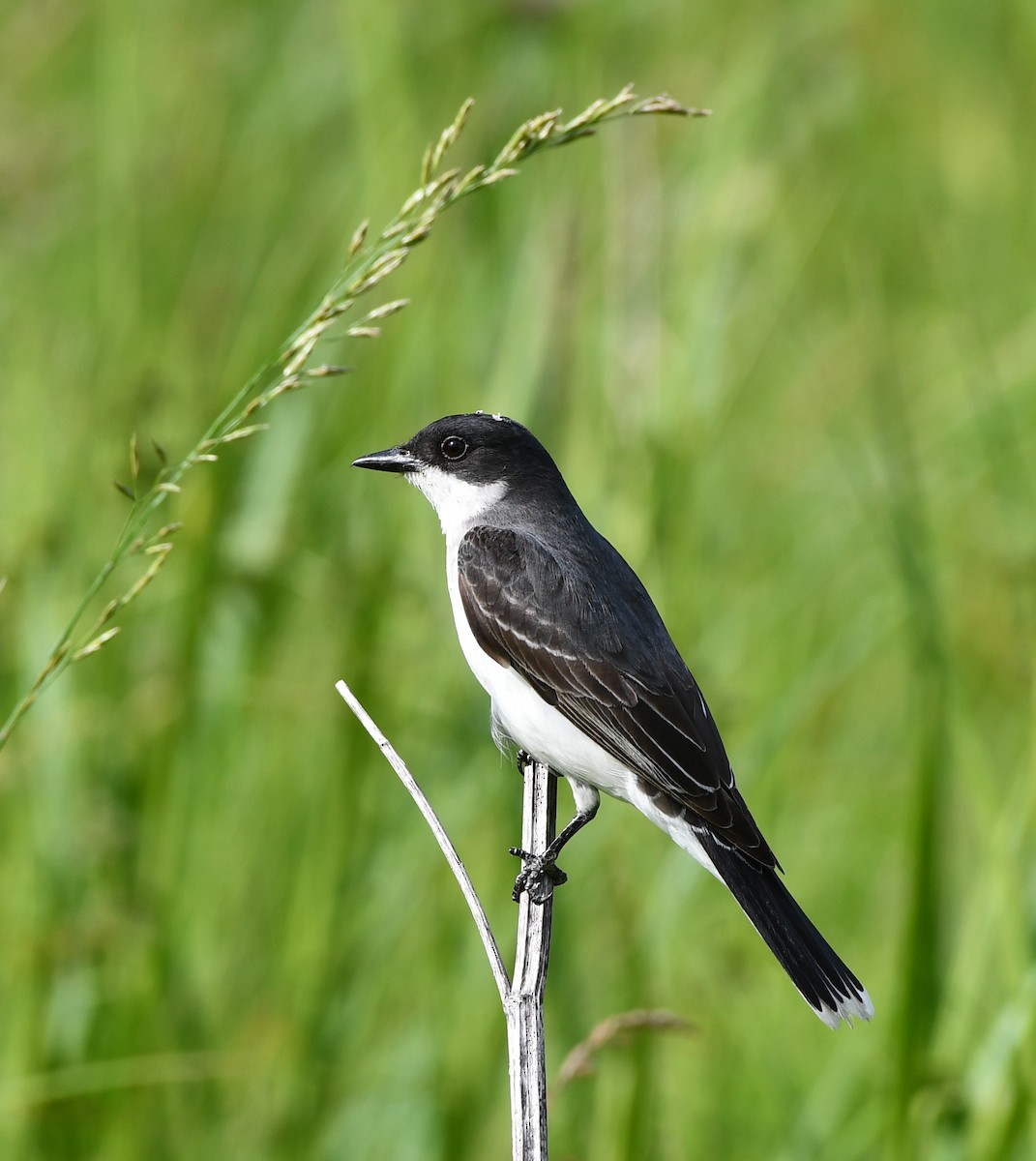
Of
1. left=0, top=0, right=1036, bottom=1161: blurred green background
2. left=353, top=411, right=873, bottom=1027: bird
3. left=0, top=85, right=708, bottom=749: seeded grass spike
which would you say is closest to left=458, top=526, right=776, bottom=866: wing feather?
left=353, top=411, right=873, bottom=1027: bird

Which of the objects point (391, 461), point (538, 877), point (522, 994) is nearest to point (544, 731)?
point (538, 877)

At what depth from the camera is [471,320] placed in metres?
4.84

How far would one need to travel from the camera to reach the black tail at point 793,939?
2748 millimetres

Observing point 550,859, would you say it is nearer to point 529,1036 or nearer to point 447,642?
point 529,1036

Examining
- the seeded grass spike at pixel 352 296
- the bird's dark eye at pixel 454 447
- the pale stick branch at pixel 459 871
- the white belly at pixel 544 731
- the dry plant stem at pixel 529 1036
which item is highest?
the bird's dark eye at pixel 454 447

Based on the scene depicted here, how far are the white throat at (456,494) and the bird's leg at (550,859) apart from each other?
0.75 metres

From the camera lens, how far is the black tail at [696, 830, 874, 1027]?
2748mm

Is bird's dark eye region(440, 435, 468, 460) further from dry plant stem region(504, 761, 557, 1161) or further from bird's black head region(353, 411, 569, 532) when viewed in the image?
dry plant stem region(504, 761, 557, 1161)

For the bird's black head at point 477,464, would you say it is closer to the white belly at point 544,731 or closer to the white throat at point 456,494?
the white throat at point 456,494

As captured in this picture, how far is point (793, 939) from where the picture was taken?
289 centimetres

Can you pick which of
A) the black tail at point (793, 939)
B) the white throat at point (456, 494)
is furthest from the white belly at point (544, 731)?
the white throat at point (456, 494)

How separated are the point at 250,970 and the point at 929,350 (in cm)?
487

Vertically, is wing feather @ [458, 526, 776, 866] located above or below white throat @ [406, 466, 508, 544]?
below

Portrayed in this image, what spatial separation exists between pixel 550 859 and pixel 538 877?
0.29 m
